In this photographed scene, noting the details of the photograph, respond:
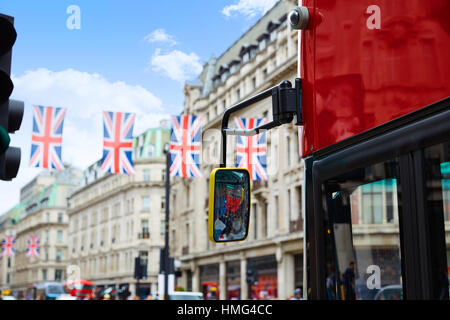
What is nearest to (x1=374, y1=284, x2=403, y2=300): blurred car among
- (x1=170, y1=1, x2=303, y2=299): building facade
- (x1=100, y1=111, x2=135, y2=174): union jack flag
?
(x1=100, y1=111, x2=135, y2=174): union jack flag

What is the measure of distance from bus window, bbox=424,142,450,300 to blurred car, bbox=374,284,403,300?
0.23 meters

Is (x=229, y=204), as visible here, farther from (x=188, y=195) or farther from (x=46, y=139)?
(x=188, y=195)

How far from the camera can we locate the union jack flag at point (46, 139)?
18.4 meters

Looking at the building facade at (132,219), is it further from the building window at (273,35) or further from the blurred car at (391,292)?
the blurred car at (391,292)

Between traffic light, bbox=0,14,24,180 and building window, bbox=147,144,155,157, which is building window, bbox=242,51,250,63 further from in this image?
traffic light, bbox=0,14,24,180

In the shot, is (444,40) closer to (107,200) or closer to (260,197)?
(260,197)

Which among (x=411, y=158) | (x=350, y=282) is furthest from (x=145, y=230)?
(x=411, y=158)

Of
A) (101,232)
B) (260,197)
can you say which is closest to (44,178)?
(101,232)

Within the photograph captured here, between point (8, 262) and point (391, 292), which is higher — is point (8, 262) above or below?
above

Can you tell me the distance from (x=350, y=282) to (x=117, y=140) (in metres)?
17.6

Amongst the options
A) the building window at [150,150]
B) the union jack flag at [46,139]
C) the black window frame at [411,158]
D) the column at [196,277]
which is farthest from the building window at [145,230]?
the black window frame at [411,158]

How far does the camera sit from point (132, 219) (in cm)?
7706

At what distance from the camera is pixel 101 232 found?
86.1 meters

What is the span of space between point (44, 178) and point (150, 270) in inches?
2347
